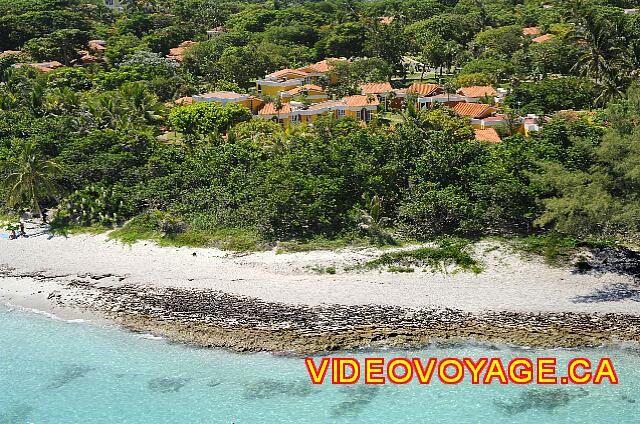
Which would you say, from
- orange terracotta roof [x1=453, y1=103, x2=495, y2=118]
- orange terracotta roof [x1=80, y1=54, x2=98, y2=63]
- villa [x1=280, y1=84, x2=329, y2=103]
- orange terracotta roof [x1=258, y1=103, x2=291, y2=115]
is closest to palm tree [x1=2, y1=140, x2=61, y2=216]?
orange terracotta roof [x1=258, y1=103, x2=291, y2=115]

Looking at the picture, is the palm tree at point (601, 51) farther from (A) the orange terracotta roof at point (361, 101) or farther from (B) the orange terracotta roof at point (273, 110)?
(B) the orange terracotta roof at point (273, 110)

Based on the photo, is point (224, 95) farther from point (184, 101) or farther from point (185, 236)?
point (185, 236)

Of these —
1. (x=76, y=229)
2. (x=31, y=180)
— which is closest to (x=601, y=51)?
(x=76, y=229)

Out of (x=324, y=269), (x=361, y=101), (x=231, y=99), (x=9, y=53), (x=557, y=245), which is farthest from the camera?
(x=9, y=53)

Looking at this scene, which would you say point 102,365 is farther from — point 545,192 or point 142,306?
point 545,192

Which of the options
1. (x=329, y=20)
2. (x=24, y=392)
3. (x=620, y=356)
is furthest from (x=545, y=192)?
(x=329, y=20)

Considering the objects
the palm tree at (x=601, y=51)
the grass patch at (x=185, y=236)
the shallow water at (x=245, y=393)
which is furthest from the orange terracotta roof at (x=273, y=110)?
the shallow water at (x=245, y=393)

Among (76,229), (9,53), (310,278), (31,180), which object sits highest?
(9,53)

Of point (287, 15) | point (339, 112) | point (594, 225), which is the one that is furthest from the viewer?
point (287, 15)
